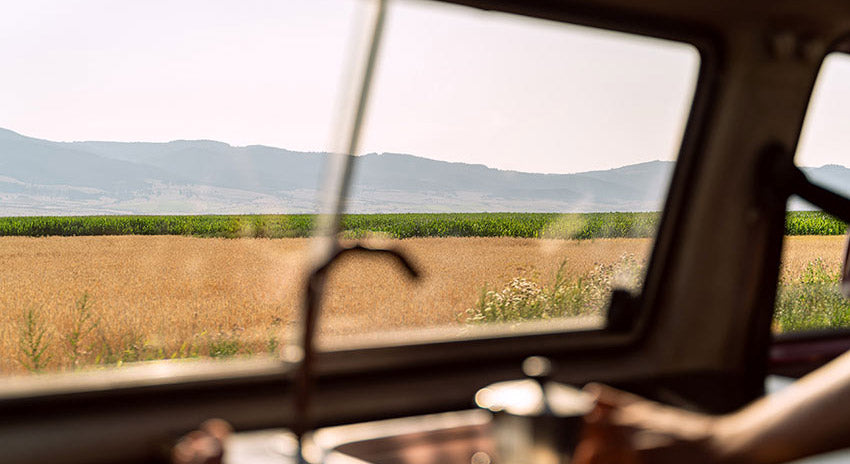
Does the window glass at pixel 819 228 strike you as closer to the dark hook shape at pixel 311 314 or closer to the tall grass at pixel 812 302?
the tall grass at pixel 812 302

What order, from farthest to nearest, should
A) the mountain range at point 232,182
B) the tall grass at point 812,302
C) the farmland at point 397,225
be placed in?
the tall grass at point 812,302, the farmland at point 397,225, the mountain range at point 232,182

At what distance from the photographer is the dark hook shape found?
1279mm

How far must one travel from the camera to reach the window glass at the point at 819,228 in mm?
2441

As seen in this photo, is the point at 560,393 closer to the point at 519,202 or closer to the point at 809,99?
the point at 519,202

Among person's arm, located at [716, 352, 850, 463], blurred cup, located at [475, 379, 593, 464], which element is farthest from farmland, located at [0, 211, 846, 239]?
person's arm, located at [716, 352, 850, 463]

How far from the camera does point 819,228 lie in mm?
2678

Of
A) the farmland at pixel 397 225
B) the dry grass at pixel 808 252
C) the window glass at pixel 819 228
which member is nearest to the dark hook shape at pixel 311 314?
the farmland at pixel 397 225

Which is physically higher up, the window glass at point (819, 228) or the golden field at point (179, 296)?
the window glass at point (819, 228)

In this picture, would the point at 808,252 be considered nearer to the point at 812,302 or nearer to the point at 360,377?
the point at 812,302

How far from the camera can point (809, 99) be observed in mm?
2395

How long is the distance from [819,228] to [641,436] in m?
1.87

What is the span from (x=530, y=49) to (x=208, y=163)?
0.92m

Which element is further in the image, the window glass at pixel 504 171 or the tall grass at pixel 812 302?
the tall grass at pixel 812 302

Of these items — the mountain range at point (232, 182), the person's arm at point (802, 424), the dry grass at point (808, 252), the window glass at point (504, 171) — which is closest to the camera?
the person's arm at point (802, 424)
